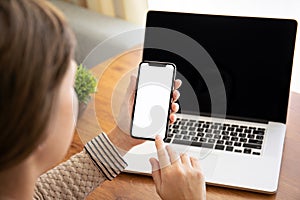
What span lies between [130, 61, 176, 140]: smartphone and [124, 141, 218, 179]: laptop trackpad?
6 centimetres

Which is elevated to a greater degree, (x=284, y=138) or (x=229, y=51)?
(x=229, y=51)

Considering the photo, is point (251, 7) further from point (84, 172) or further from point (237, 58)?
point (84, 172)

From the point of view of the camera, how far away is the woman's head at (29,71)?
21.9 inches

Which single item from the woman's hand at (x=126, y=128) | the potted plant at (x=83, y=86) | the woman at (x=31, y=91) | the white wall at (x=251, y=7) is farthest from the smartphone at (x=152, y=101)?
the white wall at (x=251, y=7)

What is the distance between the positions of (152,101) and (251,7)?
854 millimetres

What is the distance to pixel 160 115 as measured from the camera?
3.22 ft

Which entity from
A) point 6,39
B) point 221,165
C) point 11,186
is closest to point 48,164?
point 11,186

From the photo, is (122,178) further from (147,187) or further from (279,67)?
(279,67)

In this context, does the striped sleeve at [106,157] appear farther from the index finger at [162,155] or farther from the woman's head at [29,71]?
the woman's head at [29,71]

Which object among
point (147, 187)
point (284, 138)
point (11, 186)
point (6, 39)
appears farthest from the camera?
point (284, 138)

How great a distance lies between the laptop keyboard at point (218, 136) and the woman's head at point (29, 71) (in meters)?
0.49

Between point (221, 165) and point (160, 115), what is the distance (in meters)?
0.15

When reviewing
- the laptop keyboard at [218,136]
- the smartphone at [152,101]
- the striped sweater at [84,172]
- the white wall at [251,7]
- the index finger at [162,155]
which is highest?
the white wall at [251,7]

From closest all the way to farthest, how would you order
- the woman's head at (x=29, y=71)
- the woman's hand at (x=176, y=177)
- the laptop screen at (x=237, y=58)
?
the woman's head at (x=29, y=71), the woman's hand at (x=176, y=177), the laptop screen at (x=237, y=58)
